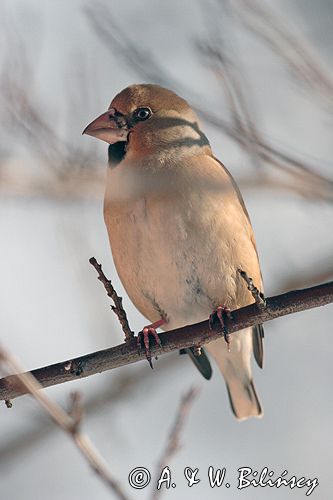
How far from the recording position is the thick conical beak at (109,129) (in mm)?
5332

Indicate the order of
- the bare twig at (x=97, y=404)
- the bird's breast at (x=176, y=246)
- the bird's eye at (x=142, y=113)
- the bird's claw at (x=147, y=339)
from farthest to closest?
the bird's eye at (x=142, y=113) → the bird's breast at (x=176, y=246) → the bird's claw at (x=147, y=339) → the bare twig at (x=97, y=404)

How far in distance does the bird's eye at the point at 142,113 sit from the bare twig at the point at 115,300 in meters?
1.70

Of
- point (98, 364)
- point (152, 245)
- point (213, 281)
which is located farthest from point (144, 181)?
point (98, 364)

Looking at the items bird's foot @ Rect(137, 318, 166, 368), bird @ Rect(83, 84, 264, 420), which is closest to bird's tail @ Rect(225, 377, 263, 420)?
bird @ Rect(83, 84, 264, 420)

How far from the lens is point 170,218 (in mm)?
4949

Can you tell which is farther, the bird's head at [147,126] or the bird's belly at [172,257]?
the bird's head at [147,126]

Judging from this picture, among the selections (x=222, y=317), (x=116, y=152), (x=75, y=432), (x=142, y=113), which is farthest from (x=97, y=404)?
(x=142, y=113)

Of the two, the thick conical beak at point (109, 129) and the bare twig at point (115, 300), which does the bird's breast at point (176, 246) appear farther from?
the bare twig at point (115, 300)

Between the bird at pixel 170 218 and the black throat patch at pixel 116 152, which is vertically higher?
the black throat patch at pixel 116 152

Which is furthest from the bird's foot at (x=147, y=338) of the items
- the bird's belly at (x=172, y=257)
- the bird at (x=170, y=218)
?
the bird's belly at (x=172, y=257)

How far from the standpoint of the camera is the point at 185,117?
5656mm

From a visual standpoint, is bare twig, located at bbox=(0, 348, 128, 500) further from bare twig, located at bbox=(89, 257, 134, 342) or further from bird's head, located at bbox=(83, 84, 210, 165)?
bird's head, located at bbox=(83, 84, 210, 165)

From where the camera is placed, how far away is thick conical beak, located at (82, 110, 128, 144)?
17.5ft

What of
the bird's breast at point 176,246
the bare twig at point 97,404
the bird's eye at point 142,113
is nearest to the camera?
the bare twig at point 97,404
